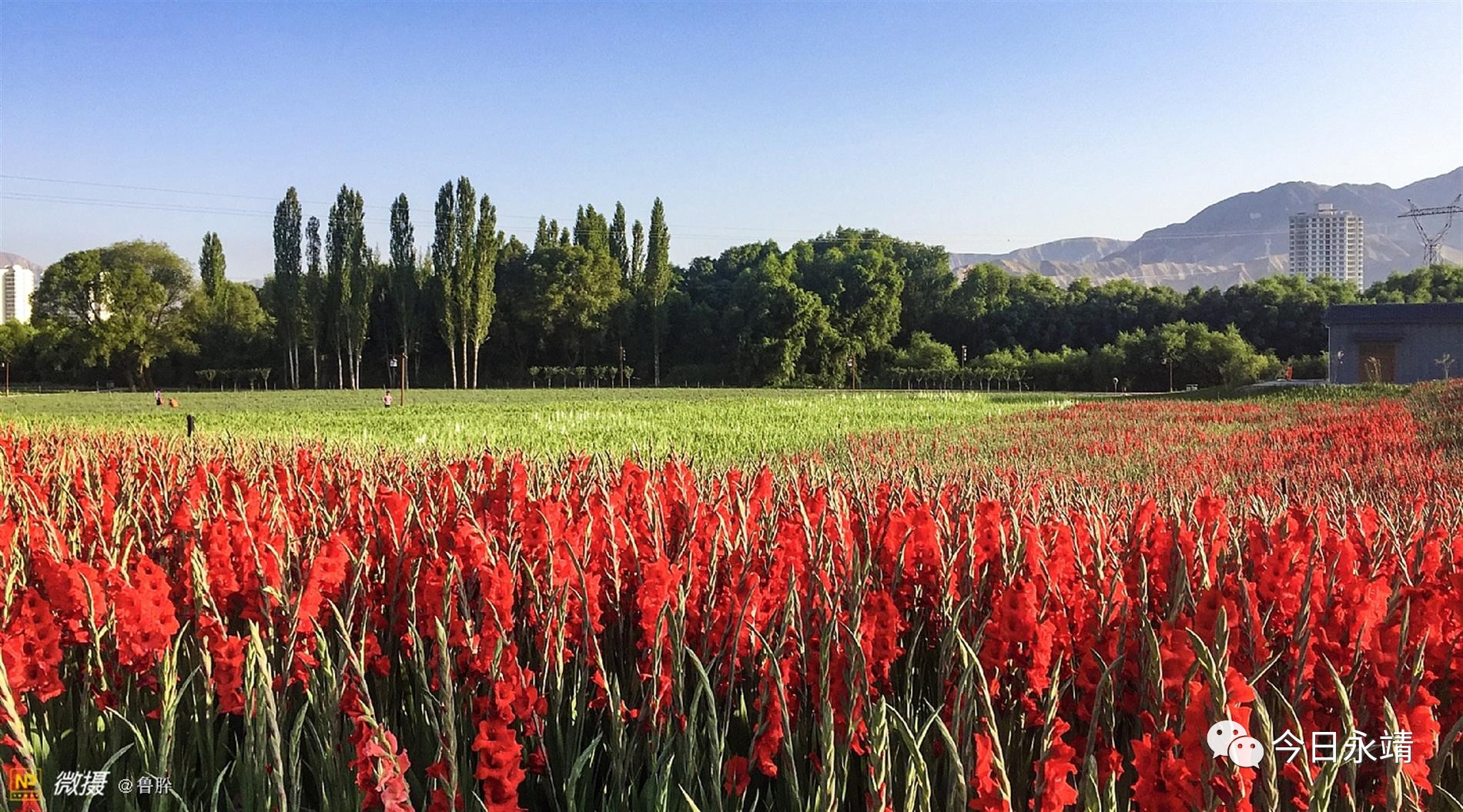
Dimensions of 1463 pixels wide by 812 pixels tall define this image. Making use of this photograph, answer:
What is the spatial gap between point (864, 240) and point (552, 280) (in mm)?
28829

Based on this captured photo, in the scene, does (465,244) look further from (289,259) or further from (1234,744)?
(1234,744)

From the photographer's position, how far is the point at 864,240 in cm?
7994

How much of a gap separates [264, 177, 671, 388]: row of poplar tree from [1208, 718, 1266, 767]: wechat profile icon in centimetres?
4983

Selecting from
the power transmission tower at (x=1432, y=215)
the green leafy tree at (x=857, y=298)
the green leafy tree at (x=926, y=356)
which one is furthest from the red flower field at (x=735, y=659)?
the power transmission tower at (x=1432, y=215)

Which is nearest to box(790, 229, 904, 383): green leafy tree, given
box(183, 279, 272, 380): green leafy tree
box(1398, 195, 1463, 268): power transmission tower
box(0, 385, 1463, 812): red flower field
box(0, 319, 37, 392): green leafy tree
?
box(1398, 195, 1463, 268): power transmission tower

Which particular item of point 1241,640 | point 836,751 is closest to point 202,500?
point 836,751

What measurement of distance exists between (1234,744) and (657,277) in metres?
58.9

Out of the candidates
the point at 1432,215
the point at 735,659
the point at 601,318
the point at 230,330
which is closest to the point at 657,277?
the point at 601,318

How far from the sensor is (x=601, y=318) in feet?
197

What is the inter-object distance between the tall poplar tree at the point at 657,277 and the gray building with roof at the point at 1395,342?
1365 inches

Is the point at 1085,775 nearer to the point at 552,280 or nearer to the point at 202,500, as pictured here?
the point at 202,500

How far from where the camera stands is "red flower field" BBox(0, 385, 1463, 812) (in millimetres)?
1606

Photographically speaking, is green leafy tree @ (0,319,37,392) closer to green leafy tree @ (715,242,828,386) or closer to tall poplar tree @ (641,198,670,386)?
tall poplar tree @ (641,198,670,386)

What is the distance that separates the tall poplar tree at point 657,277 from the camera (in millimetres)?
59469
